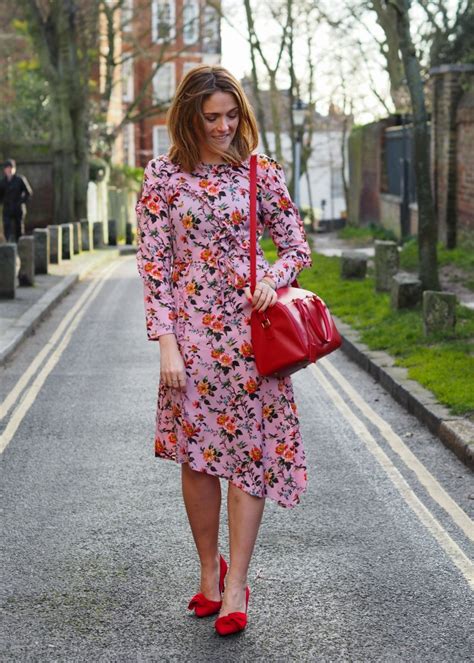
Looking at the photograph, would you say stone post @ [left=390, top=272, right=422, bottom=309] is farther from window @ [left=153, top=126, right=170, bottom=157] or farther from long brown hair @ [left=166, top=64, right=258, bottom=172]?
window @ [left=153, top=126, right=170, bottom=157]

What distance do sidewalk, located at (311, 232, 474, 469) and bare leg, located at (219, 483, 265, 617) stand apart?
10.0ft

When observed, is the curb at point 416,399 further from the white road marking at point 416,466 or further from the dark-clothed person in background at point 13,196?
the dark-clothed person in background at point 13,196

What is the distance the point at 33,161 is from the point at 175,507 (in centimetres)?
2966

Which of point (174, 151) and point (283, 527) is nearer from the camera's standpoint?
point (174, 151)

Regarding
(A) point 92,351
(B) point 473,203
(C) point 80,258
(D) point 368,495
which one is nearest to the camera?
(D) point 368,495

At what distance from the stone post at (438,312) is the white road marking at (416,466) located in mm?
1340

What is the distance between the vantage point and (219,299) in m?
4.65

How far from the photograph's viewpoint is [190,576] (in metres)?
5.49

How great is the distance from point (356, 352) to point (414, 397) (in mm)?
2984

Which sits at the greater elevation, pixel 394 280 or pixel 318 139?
pixel 318 139

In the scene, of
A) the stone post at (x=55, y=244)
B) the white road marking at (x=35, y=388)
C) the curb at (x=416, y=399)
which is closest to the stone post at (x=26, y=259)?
the white road marking at (x=35, y=388)

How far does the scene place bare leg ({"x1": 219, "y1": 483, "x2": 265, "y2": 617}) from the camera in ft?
15.5

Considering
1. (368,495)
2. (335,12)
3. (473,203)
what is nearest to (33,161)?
(335,12)

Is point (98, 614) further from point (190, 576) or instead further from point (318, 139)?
point (318, 139)
